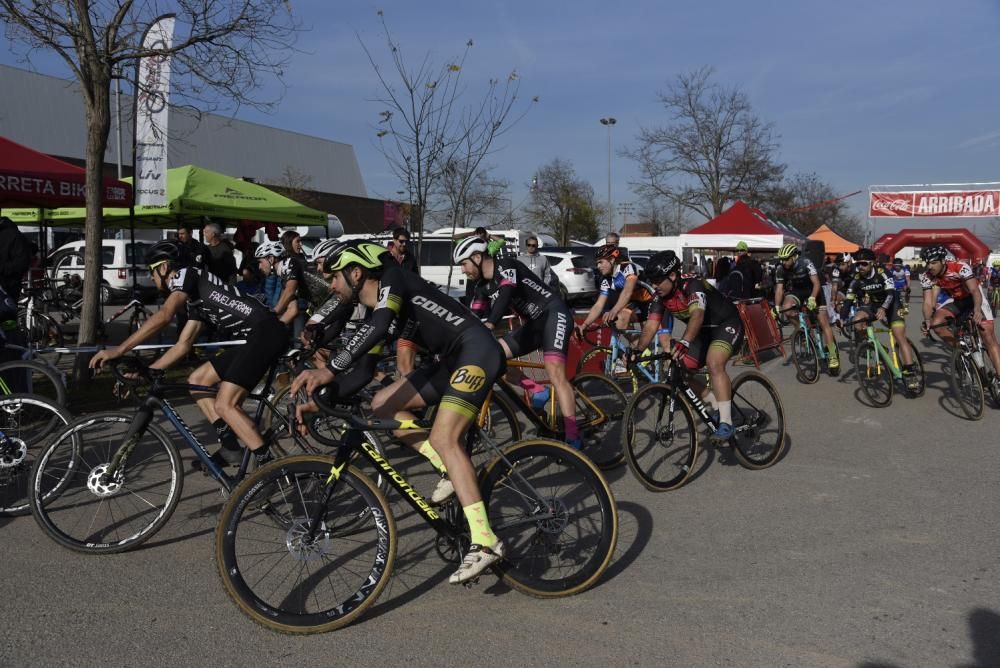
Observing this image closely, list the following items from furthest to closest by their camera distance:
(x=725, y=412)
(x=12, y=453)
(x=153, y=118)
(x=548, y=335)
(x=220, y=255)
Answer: (x=220, y=255) → (x=153, y=118) → (x=548, y=335) → (x=725, y=412) → (x=12, y=453)

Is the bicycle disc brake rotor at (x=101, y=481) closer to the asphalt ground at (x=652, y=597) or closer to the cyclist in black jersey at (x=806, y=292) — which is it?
the asphalt ground at (x=652, y=597)

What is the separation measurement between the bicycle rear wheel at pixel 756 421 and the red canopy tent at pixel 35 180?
8395 millimetres

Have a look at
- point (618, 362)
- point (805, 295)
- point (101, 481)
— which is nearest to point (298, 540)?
point (101, 481)

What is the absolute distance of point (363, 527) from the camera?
395cm

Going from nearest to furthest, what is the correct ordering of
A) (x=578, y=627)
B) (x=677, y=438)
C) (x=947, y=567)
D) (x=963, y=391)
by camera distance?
1. (x=578, y=627)
2. (x=947, y=567)
3. (x=677, y=438)
4. (x=963, y=391)

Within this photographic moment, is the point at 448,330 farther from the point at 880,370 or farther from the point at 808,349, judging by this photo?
the point at 808,349

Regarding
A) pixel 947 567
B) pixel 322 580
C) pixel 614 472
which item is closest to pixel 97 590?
pixel 322 580

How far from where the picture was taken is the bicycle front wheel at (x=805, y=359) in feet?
37.4

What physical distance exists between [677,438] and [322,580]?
3065mm

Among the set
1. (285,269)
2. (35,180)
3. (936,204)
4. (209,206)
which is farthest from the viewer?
(936,204)

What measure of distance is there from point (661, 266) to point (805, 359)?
6.12 metres

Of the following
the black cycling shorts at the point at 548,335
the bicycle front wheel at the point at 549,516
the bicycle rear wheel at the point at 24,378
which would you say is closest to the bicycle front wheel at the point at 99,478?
the bicycle rear wheel at the point at 24,378

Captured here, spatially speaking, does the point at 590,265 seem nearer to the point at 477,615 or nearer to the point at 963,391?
the point at 963,391

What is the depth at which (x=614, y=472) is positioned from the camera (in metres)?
6.52
